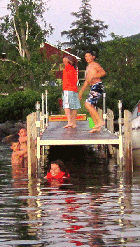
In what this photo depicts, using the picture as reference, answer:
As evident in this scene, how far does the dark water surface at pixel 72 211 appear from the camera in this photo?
30.1ft

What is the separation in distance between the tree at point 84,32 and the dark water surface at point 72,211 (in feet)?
261

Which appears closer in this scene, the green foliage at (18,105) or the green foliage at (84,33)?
the green foliage at (18,105)

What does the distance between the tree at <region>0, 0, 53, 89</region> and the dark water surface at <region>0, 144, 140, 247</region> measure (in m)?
35.4

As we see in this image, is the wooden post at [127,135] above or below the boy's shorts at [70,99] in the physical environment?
below

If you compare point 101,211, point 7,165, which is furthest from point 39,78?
point 101,211

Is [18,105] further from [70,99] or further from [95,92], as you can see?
[95,92]

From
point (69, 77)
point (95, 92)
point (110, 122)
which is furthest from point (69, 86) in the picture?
point (110, 122)

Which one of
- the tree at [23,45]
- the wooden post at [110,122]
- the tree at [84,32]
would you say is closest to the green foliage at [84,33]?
the tree at [84,32]

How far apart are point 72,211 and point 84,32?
88447 millimetres

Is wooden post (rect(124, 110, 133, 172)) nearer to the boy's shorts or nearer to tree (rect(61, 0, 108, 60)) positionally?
the boy's shorts

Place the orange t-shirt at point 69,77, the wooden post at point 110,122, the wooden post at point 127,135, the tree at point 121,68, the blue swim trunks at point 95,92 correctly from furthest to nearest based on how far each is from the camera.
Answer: the tree at point 121,68, the wooden post at point 110,122, the orange t-shirt at point 69,77, the blue swim trunks at point 95,92, the wooden post at point 127,135

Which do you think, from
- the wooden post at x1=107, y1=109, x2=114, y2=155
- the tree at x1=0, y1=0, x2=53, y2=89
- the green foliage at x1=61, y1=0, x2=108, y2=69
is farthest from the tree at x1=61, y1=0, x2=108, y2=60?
the wooden post at x1=107, y1=109, x2=114, y2=155

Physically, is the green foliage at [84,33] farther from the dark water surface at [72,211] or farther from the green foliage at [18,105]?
the dark water surface at [72,211]

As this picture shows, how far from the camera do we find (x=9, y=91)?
54.3m
